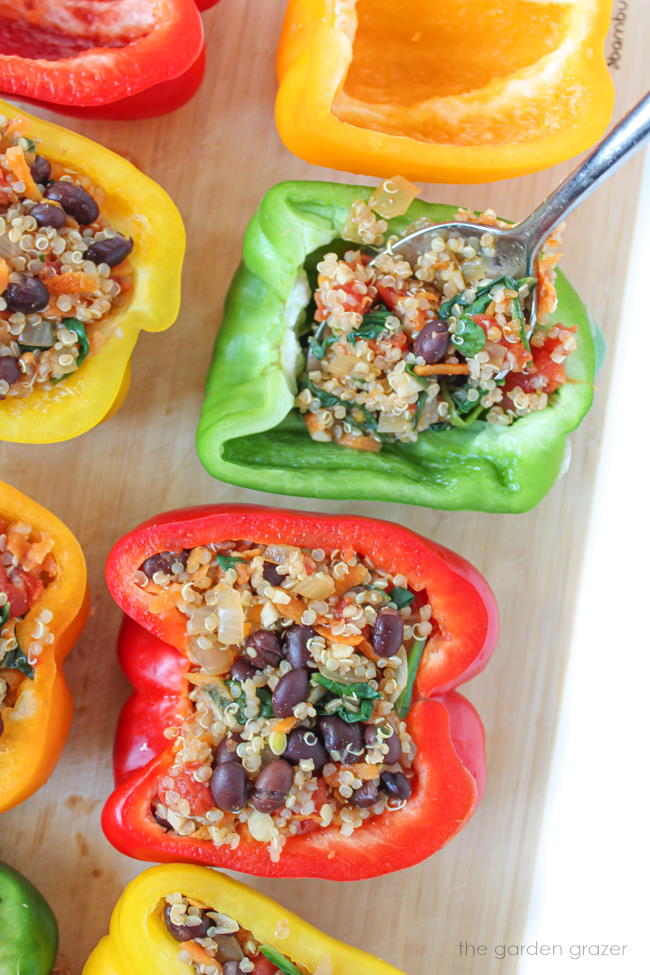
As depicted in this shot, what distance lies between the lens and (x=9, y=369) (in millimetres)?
2090

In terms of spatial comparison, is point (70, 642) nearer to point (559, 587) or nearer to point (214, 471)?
point (214, 471)

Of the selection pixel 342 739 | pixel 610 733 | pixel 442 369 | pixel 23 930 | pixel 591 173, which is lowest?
pixel 23 930

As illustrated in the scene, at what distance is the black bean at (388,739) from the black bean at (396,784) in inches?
1.1

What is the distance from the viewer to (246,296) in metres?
2.39

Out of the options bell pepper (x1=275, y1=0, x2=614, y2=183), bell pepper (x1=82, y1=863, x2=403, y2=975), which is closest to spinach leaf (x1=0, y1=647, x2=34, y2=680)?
bell pepper (x1=82, y1=863, x2=403, y2=975)

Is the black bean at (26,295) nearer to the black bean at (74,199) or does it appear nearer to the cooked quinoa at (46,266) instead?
the cooked quinoa at (46,266)

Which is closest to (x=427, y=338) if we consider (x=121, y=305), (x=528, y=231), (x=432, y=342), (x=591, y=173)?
(x=432, y=342)

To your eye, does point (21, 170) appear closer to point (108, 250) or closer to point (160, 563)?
point (108, 250)

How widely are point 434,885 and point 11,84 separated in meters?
2.28

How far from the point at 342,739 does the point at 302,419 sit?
31.3 inches

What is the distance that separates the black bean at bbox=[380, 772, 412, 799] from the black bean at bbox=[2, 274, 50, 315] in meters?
1.30

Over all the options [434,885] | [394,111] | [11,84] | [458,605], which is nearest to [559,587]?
[458,605]

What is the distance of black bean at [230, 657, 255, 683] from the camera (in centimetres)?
214

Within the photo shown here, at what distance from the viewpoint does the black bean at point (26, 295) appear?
80.4 inches
